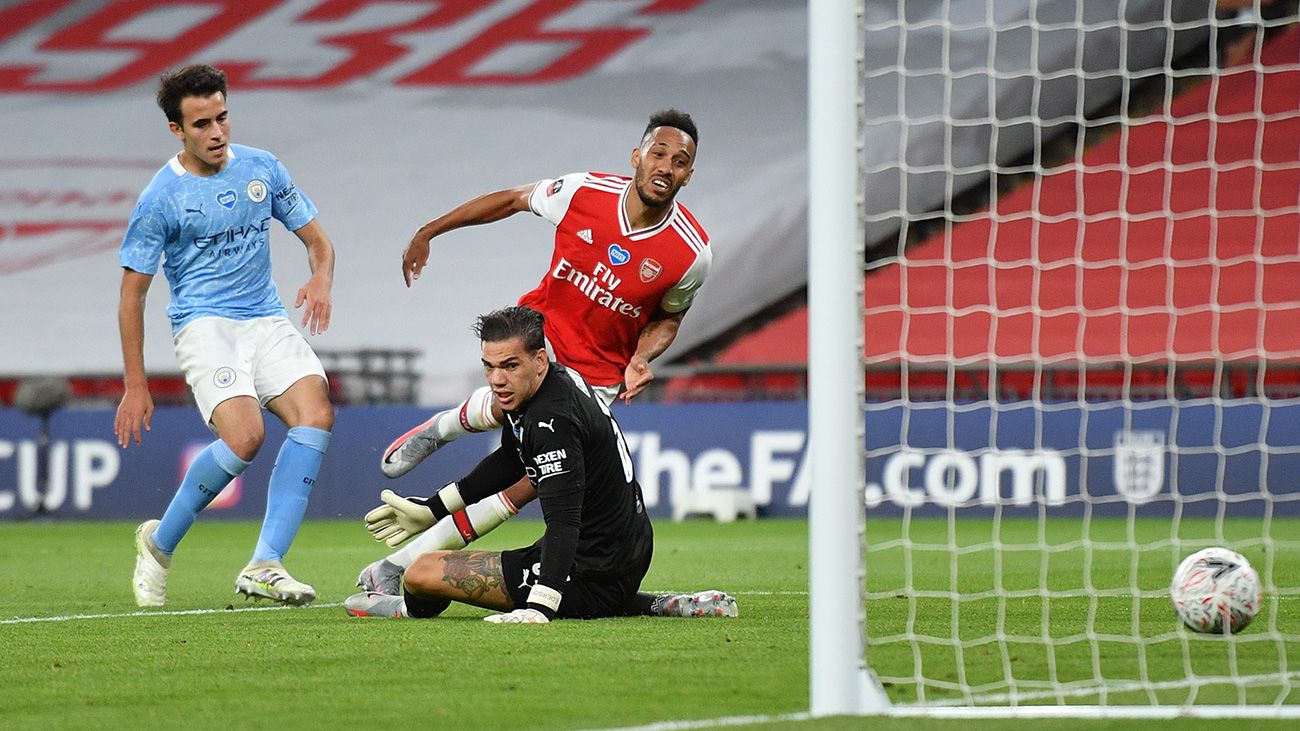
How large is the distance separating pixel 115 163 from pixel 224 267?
1263 cm

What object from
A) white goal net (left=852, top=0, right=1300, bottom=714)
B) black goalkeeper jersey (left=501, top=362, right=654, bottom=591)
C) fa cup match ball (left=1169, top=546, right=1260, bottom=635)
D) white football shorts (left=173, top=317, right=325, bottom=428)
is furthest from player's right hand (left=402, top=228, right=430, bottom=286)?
fa cup match ball (left=1169, top=546, right=1260, bottom=635)

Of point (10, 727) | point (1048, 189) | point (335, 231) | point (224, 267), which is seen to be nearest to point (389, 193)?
point (335, 231)

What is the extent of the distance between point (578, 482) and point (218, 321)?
Answer: 6.56 ft

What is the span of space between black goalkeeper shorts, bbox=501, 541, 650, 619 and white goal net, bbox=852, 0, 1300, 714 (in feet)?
2.58

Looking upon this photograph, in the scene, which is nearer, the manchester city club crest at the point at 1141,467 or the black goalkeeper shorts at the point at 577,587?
the black goalkeeper shorts at the point at 577,587

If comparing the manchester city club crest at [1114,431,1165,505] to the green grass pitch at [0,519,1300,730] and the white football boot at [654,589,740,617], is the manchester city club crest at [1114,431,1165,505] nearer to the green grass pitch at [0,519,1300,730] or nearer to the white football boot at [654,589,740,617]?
the green grass pitch at [0,519,1300,730]

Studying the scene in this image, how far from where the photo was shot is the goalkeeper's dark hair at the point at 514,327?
478 centimetres

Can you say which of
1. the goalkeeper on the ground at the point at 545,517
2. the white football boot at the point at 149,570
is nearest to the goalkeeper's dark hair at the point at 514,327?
the goalkeeper on the ground at the point at 545,517

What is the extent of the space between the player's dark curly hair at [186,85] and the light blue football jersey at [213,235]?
0.29 meters

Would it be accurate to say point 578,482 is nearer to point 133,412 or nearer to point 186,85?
point 133,412

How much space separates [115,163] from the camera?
1792cm

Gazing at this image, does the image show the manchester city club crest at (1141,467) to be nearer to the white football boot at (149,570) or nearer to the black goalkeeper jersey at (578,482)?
the black goalkeeper jersey at (578,482)

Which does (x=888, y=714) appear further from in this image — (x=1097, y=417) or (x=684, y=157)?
(x=1097, y=417)

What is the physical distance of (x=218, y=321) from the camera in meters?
6.17
